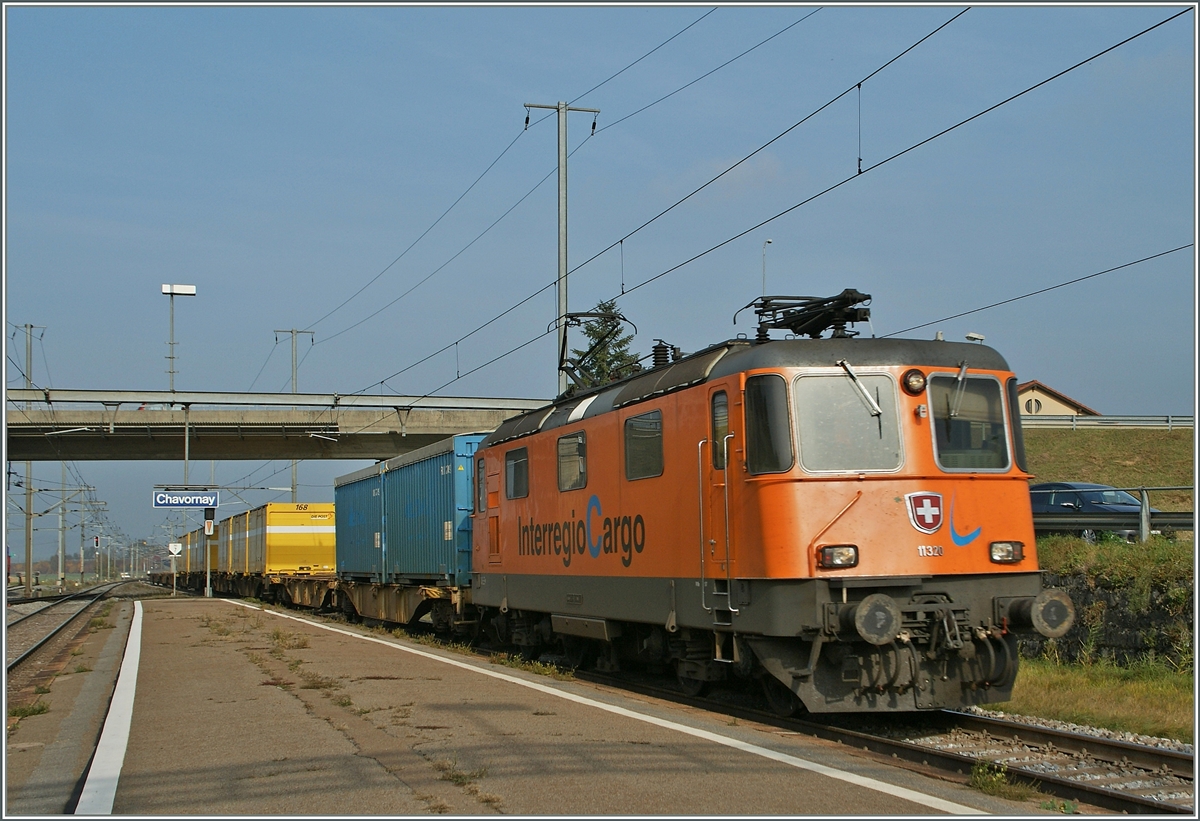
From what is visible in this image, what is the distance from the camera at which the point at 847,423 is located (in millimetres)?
9398

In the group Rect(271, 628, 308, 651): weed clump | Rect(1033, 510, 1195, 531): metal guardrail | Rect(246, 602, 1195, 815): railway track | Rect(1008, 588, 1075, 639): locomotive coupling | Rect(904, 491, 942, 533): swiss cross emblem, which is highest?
Rect(904, 491, 942, 533): swiss cross emblem

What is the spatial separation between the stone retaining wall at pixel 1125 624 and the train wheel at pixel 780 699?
4.81 meters

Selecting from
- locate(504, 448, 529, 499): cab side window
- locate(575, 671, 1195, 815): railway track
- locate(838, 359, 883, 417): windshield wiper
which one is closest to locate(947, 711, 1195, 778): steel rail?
locate(575, 671, 1195, 815): railway track

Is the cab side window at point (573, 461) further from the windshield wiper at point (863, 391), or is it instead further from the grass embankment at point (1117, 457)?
the grass embankment at point (1117, 457)

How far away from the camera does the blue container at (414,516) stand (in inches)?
728

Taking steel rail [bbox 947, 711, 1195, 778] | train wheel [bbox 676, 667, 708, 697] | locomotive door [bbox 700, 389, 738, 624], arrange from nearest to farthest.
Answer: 1. steel rail [bbox 947, 711, 1195, 778]
2. locomotive door [bbox 700, 389, 738, 624]
3. train wheel [bbox 676, 667, 708, 697]

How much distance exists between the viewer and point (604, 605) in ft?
40.9

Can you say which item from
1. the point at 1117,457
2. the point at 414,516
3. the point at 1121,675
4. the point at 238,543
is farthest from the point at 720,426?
the point at 238,543

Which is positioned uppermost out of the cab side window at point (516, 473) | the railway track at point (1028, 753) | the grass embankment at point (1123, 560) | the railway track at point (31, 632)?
the cab side window at point (516, 473)

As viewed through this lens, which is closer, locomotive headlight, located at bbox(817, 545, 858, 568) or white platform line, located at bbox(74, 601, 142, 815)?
white platform line, located at bbox(74, 601, 142, 815)

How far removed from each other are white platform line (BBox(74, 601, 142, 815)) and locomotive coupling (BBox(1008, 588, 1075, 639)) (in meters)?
6.72

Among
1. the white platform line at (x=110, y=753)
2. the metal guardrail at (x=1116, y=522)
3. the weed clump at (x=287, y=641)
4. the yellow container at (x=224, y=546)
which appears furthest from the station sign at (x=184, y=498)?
the metal guardrail at (x=1116, y=522)

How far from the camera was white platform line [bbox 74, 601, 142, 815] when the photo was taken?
6.96 meters

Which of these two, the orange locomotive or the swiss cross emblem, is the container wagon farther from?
the swiss cross emblem
